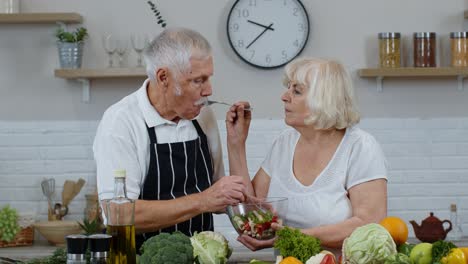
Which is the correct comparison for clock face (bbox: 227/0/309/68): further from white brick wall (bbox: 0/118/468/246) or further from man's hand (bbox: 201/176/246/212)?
man's hand (bbox: 201/176/246/212)

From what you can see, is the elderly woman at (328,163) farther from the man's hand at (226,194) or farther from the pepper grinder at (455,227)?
the pepper grinder at (455,227)

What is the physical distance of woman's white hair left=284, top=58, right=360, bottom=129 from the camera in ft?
10.6

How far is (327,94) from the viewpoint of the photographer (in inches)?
128

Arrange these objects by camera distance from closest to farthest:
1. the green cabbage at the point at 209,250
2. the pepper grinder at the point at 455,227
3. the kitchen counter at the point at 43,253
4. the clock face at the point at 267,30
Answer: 1. the green cabbage at the point at 209,250
2. the kitchen counter at the point at 43,253
3. the pepper grinder at the point at 455,227
4. the clock face at the point at 267,30

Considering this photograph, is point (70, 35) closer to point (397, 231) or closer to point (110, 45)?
point (110, 45)

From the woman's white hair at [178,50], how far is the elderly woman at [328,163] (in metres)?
0.36

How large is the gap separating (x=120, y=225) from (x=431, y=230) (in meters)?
2.94

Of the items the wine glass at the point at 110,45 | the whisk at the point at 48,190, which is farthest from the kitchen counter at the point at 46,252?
the wine glass at the point at 110,45

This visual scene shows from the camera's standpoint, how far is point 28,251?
495cm

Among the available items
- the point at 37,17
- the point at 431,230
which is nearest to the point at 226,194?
the point at 431,230

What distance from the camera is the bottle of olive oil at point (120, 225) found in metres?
2.45

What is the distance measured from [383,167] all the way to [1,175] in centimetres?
307

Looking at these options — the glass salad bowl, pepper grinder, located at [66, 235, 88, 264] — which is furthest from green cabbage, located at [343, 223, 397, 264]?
pepper grinder, located at [66, 235, 88, 264]

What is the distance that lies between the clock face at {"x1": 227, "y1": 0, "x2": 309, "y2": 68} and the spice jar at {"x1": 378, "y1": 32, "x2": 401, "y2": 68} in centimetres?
47
